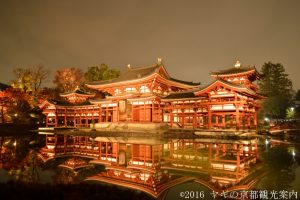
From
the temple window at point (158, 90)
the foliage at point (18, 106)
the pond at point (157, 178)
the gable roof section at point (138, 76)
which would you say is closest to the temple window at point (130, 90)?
the gable roof section at point (138, 76)

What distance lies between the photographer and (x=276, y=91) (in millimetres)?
76562

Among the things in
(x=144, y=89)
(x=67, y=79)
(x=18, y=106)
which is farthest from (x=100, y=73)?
(x=144, y=89)

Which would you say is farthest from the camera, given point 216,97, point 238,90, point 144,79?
point 144,79

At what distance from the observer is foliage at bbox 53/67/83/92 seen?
221 feet

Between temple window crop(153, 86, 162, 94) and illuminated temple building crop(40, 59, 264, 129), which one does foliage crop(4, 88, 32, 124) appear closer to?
illuminated temple building crop(40, 59, 264, 129)

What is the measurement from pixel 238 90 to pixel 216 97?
3.41m

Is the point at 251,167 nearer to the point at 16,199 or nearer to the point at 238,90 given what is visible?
the point at 16,199

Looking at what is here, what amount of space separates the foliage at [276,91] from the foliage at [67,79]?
57017mm

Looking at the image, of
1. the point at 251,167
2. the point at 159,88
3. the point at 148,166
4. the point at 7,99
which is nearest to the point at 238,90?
the point at 159,88

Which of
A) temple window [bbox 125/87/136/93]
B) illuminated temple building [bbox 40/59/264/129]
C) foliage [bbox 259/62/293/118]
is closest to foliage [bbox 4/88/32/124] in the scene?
illuminated temple building [bbox 40/59/264/129]

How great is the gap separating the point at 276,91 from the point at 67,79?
66.3 m

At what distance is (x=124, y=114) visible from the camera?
41.8 m

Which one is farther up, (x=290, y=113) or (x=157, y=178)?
(x=290, y=113)

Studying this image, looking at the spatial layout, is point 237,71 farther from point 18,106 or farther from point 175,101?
point 18,106
